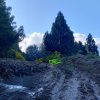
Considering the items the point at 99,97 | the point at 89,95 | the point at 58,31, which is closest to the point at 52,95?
the point at 89,95

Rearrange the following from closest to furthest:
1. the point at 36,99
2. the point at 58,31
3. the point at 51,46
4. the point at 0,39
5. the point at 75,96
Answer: the point at 36,99, the point at 75,96, the point at 0,39, the point at 51,46, the point at 58,31

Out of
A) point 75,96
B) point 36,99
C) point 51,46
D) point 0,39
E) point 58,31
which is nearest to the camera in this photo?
point 36,99

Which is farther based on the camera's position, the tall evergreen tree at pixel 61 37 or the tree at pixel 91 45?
the tree at pixel 91 45

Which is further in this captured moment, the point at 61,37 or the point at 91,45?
the point at 91,45

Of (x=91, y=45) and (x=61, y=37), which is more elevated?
(x=61, y=37)

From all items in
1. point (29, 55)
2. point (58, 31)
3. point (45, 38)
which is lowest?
point (29, 55)

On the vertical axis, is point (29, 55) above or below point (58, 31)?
below

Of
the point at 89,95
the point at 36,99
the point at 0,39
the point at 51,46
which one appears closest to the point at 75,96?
the point at 89,95

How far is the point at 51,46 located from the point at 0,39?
12.7 metres

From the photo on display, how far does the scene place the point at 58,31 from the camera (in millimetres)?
22859

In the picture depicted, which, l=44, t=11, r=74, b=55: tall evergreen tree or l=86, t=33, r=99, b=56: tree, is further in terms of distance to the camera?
l=86, t=33, r=99, b=56: tree

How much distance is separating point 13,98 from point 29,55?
68.6 ft

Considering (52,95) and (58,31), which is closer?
(52,95)

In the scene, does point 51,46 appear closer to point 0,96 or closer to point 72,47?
point 72,47
